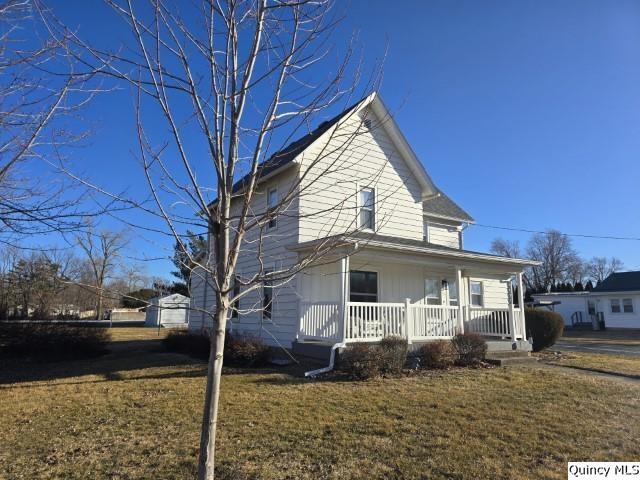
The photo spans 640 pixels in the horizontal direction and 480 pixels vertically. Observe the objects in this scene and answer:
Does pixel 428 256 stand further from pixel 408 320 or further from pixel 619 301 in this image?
pixel 619 301

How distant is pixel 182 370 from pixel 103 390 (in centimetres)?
235

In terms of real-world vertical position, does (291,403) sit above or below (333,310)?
below

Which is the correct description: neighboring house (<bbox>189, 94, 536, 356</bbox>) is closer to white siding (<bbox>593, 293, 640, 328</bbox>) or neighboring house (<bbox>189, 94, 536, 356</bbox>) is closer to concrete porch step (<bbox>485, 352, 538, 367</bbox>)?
concrete porch step (<bbox>485, 352, 538, 367</bbox>)

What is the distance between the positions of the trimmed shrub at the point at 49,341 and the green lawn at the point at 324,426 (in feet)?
15.7

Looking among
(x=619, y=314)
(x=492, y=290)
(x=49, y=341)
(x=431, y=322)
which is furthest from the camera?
(x=619, y=314)

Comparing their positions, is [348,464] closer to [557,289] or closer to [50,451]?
[50,451]

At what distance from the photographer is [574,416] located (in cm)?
658

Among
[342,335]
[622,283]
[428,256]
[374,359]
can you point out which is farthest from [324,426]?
[622,283]

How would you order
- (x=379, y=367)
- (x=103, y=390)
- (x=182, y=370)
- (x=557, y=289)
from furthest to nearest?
(x=557, y=289) → (x=182, y=370) → (x=379, y=367) → (x=103, y=390)

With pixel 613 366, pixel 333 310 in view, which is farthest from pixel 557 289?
pixel 333 310

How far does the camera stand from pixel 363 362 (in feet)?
31.4

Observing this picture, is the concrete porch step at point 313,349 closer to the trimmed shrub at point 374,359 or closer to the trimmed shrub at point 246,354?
the trimmed shrub at point 374,359

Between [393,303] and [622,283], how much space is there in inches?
1262

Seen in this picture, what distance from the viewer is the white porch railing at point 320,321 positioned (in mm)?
11539
